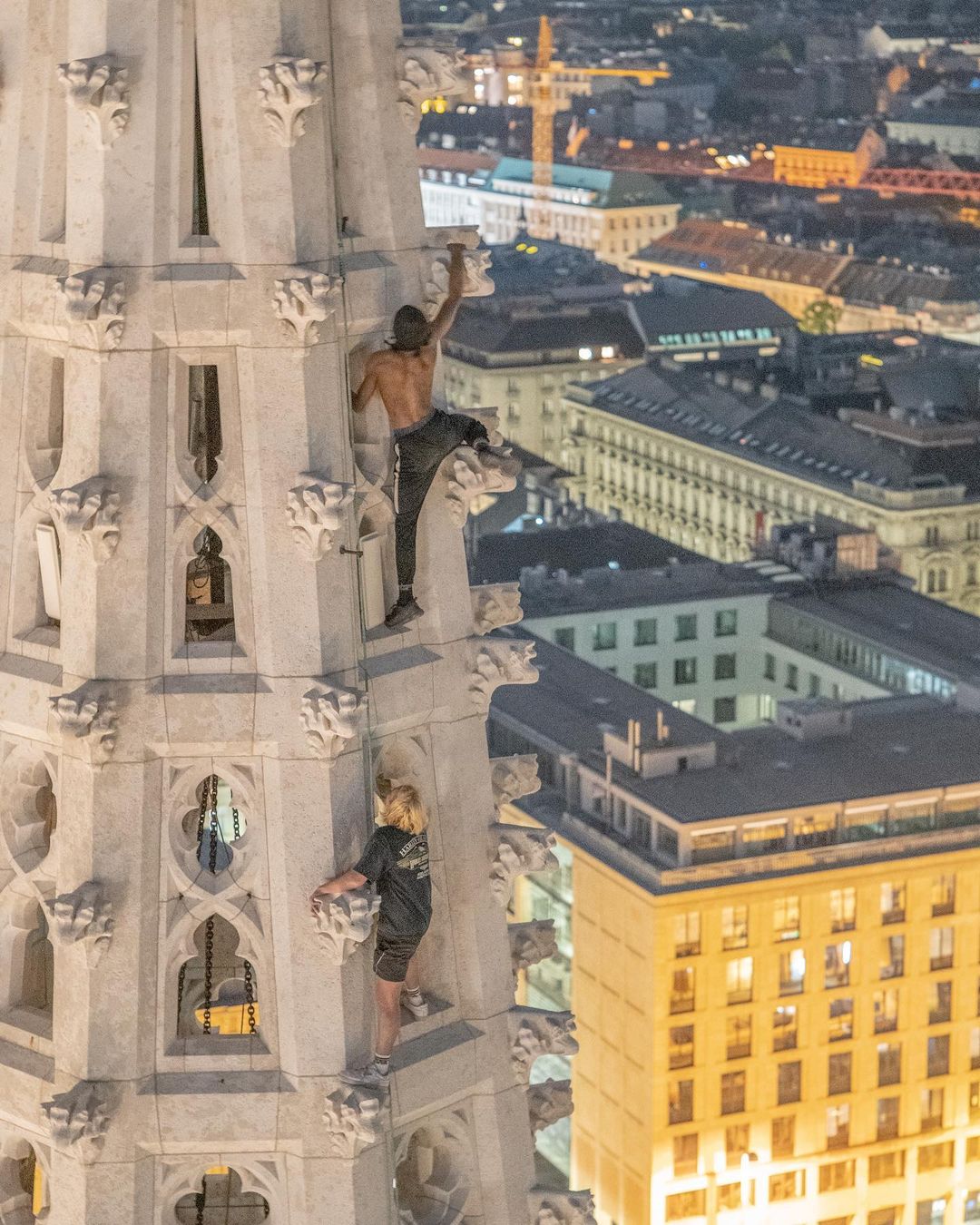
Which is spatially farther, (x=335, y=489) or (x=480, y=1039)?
(x=480, y=1039)

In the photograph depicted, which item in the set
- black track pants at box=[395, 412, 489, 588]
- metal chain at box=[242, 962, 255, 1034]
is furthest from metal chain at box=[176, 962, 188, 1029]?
black track pants at box=[395, 412, 489, 588]

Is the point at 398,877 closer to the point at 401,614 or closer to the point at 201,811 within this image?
the point at 201,811

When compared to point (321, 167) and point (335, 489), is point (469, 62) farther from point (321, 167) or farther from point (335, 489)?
point (335, 489)

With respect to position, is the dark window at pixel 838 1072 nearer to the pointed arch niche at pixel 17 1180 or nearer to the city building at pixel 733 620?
the city building at pixel 733 620

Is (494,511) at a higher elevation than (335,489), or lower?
lower

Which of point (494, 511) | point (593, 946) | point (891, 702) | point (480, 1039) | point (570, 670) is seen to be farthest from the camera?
point (494, 511)

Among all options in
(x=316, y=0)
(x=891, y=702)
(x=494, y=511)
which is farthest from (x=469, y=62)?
(x=494, y=511)

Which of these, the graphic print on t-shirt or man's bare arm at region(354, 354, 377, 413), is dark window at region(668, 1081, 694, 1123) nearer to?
the graphic print on t-shirt
